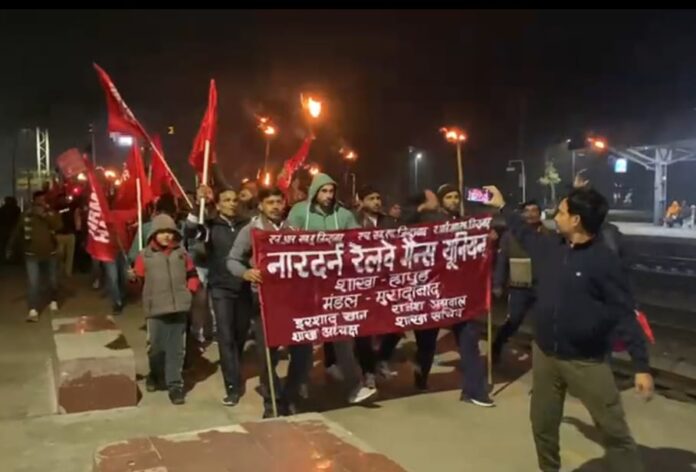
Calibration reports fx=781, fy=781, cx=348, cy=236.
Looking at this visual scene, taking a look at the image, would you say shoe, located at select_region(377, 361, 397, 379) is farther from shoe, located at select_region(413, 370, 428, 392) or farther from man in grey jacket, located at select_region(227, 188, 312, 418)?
man in grey jacket, located at select_region(227, 188, 312, 418)

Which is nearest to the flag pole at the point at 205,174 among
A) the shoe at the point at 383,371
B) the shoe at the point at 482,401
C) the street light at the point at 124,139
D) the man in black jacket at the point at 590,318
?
the street light at the point at 124,139

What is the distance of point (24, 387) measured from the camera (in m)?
7.86

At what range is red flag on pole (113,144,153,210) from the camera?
924 centimetres

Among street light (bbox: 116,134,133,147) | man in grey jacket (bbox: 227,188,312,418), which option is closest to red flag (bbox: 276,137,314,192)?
street light (bbox: 116,134,133,147)

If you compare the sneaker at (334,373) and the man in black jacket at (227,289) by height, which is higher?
the man in black jacket at (227,289)

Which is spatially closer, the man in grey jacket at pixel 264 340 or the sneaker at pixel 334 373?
the man in grey jacket at pixel 264 340

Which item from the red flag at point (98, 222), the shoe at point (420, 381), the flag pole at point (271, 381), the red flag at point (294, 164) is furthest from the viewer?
the red flag at point (294, 164)

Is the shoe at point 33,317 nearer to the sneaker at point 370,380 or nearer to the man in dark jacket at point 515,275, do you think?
the sneaker at point 370,380

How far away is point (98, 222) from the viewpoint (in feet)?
31.5

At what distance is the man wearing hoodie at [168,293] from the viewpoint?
7.17 metres

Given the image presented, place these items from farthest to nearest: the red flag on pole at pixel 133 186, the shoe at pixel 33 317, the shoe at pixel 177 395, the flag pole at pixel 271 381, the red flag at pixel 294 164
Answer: the red flag at pixel 294 164 < the shoe at pixel 33 317 < the red flag on pole at pixel 133 186 < the shoe at pixel 177 395 < the flag pole at pixel 271 381

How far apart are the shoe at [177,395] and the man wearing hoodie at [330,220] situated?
4.92 ft

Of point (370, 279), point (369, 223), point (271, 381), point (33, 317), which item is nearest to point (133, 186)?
point (33, 317)

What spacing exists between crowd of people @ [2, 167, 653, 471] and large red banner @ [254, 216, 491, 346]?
18 cm
